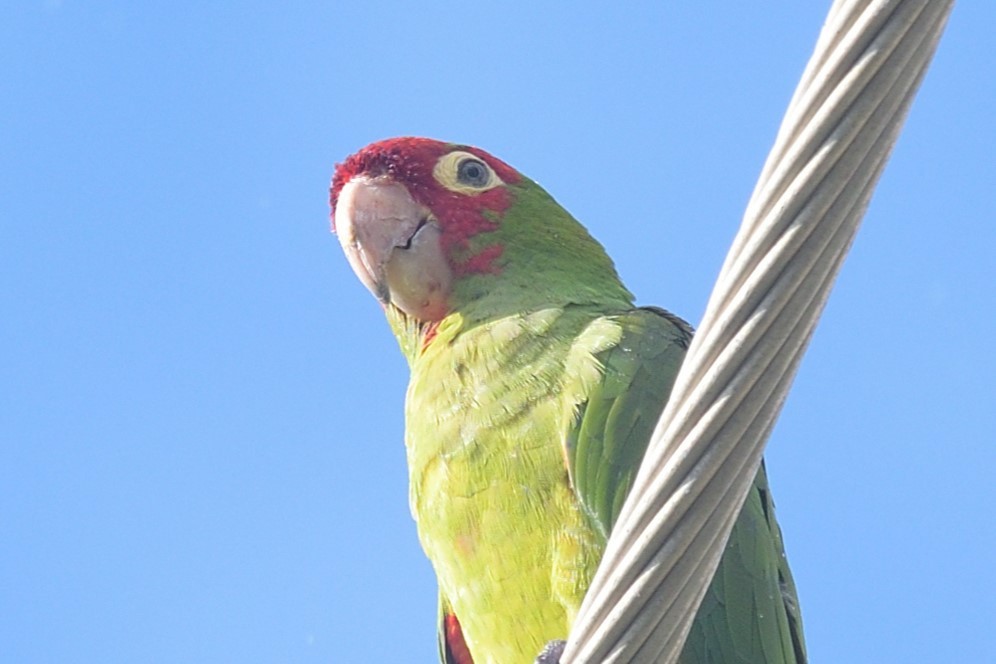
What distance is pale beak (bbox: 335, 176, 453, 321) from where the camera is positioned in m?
4.12

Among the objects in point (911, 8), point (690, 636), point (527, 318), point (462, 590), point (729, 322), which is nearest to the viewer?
point (911, 8)

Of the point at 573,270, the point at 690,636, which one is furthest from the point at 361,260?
the point at 690,636

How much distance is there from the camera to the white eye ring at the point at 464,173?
427 cm

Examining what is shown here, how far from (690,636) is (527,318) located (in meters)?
1.04

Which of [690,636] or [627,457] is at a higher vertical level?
[627,457]

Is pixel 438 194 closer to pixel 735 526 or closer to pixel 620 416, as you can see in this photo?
pixel 620 416

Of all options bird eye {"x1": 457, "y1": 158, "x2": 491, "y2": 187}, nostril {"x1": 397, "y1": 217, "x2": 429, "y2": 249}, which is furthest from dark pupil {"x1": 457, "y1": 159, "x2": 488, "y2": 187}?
nostril {"x1": 397, "y1": 217, "x2": 429, "y2": 249}

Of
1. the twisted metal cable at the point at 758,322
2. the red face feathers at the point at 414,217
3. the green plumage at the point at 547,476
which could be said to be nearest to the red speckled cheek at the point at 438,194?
the red face feathers at the point at 414,217

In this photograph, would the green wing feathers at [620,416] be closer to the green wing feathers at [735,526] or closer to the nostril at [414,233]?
the green wing feathers at [735,526]

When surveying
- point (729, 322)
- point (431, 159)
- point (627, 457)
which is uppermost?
point (431, 159)

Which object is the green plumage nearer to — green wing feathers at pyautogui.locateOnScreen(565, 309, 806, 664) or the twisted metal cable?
green wing feathers at pyautogui.locateOnScreen(565, 309, 806, 664)

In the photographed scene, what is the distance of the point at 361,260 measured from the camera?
4.18 metres

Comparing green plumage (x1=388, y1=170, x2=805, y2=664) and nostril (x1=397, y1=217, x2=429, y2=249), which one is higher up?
nostril (x1=397, y1=217, x2=429, y2=249)

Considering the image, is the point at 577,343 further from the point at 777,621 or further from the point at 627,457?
the point at 777,621
